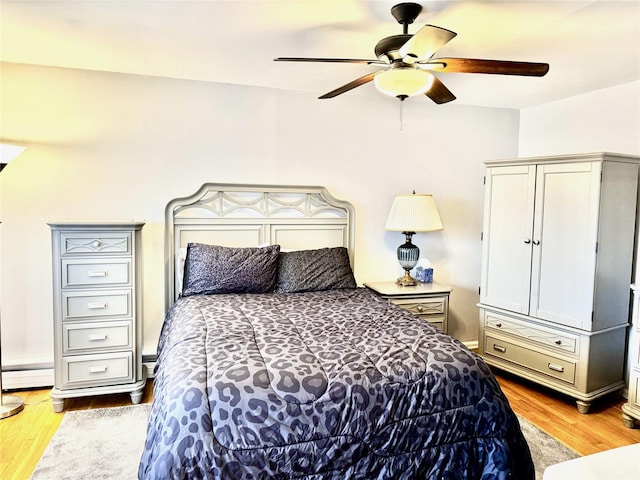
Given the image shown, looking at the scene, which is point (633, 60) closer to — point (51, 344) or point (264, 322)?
point (264, 322)

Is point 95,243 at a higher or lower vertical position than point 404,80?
lower

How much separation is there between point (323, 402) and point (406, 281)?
2201mm

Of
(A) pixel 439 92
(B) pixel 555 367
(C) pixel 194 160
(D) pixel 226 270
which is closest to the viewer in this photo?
(A) pixel 439 92

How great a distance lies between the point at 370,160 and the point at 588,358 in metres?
2.26

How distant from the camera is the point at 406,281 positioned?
3.75 meters

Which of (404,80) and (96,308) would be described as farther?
(96,308)

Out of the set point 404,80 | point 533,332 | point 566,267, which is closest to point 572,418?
point 533,332

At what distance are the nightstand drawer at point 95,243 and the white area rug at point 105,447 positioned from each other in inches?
41.8

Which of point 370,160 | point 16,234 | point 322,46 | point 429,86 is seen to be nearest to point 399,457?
point 429,86

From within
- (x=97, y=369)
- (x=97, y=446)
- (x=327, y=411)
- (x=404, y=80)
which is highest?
(x=404, y=80)

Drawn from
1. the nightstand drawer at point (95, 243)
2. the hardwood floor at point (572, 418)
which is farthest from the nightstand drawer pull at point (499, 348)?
the nightstand drawer at point (95, 243)

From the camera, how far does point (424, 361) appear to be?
1945 mm

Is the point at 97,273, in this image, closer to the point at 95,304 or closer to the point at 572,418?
the point at 95,304

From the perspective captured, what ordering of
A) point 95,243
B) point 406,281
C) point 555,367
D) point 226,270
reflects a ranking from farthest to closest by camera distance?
point 406,281
point 555,367
point 226,270
point 95,243
